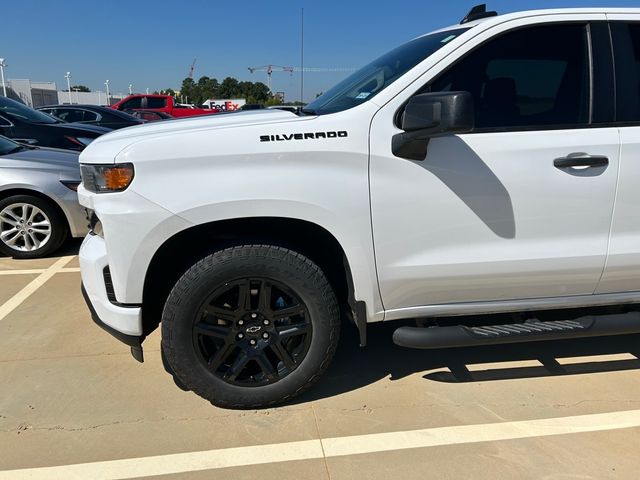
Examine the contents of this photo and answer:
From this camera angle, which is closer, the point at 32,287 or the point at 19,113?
the point at 32,287

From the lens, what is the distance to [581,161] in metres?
2.56

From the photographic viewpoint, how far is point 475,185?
2.52 meters

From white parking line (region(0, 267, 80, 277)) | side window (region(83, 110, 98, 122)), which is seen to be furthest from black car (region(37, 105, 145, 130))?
white parking line (region(0, 267, 80, 277))

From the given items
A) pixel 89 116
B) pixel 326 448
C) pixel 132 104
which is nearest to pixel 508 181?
pixel 326 448

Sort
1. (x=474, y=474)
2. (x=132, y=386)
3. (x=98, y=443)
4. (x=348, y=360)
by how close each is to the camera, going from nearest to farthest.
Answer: (x=474, y=474), (x=98, y=443), (x=132, y=386), (x=348, y=360)

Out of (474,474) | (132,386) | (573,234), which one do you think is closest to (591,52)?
(573,234)

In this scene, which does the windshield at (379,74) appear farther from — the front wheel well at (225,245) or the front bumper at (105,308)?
the front bumper at (105,308)

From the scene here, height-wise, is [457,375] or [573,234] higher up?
[573,234]

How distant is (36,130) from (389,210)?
7.07 metres

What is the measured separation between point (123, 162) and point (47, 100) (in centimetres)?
6943

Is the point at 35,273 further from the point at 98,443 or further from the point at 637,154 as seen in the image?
the point at 637,154

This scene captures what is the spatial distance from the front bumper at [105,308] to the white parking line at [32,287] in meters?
1.76

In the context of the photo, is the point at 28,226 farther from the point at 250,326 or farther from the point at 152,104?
the point at 152,104

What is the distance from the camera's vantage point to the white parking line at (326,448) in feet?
7.59
